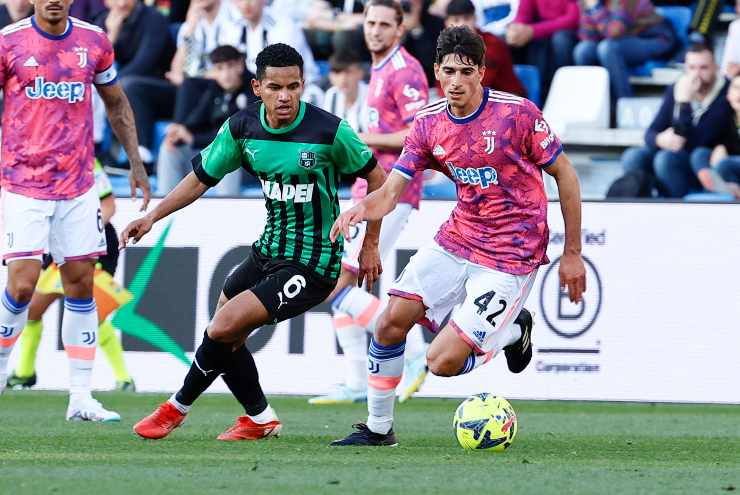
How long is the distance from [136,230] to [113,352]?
3.87 metres

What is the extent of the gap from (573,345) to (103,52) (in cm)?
415

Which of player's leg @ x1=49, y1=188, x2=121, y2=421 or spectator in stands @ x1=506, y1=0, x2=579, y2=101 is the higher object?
spectator in stands @ x1=506, y1=0, x2=579, y2=101

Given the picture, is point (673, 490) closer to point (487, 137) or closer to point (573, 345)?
point (487, 137)

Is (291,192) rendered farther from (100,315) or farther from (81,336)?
(100,315)

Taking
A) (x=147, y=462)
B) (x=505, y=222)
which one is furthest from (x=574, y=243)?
(x=147, y=462)

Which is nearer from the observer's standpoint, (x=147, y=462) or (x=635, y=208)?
(x=147, y=462)

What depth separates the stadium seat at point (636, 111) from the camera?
46.2 feet

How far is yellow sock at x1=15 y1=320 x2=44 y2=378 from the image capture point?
34.9 ft

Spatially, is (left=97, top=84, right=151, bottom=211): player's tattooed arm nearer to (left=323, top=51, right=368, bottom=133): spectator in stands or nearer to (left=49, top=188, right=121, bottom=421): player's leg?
(left=49, top=188, right=121, bottom=421): player's leg

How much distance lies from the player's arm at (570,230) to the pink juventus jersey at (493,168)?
7cm

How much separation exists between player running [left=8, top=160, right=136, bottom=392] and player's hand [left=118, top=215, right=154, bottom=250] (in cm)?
362

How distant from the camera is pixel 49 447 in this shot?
22.5 feet

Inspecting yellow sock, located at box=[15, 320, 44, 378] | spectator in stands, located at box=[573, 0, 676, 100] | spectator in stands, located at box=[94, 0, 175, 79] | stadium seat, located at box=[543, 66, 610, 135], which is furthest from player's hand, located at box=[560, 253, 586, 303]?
spectator in stands, located at box=[94, 0, 175, 79]

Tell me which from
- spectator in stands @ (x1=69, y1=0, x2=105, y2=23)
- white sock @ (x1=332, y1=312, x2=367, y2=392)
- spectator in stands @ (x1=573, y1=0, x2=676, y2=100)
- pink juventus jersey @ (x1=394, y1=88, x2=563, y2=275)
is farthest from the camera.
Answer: spectator in stands @ (x1=69, y1=0, x2=105, y2=23)
